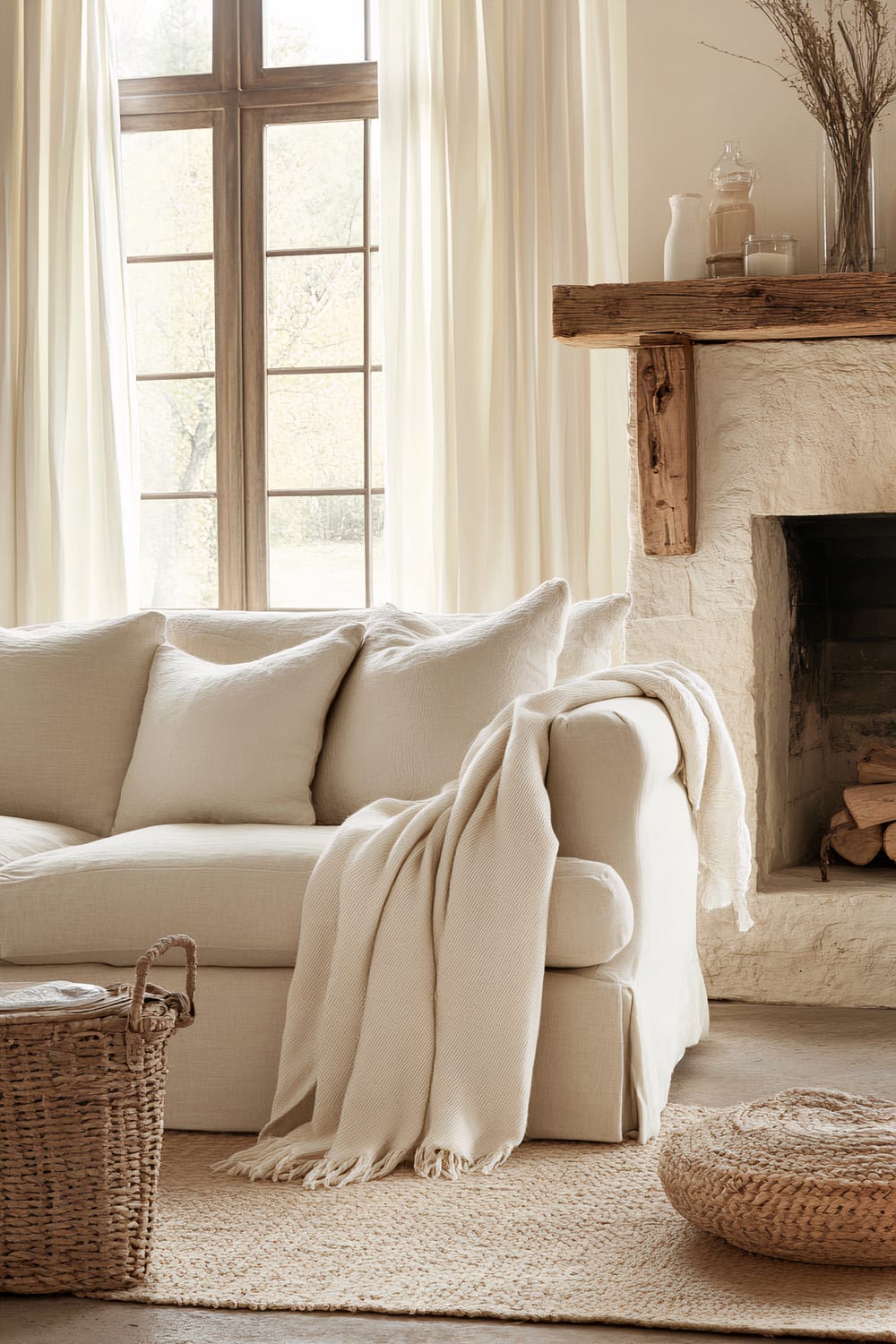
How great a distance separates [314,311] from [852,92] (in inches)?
67.7

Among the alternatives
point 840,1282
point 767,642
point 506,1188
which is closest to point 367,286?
point 767,642

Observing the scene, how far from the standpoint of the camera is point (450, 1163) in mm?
2379

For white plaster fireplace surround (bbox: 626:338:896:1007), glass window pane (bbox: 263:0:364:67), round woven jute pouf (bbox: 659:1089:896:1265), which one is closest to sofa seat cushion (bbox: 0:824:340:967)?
round woven jute pouf (bbox: 659:1089:896:1265)

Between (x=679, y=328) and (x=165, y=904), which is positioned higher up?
(x=679, y=328)

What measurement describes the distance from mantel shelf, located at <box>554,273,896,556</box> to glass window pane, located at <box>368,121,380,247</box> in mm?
1170

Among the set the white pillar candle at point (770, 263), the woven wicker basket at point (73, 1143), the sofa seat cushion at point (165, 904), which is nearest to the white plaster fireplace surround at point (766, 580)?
the white pillar candle at point (770, 263)

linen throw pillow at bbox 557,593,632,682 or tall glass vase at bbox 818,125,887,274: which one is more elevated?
tall glass vase at bbox 818,125,887,274

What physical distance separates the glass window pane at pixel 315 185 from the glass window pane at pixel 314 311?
2.7 inches

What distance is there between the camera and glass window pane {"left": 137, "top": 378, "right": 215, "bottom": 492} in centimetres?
471

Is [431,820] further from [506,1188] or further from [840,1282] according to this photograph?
[840,1282]

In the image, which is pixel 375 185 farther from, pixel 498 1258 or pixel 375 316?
pixel 498 1258

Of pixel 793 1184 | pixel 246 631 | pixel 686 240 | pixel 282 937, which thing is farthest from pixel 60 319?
pixel 793 1184

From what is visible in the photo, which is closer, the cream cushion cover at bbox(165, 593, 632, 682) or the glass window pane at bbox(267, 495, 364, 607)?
the cream cushion cover at bbox(165, 593, 632, 682)

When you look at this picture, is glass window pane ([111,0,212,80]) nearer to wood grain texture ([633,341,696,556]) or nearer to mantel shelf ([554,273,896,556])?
mantel shelf ([554,273,896,556])
